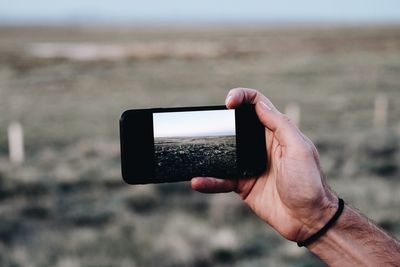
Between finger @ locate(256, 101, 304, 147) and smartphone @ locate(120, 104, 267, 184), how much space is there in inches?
2.8

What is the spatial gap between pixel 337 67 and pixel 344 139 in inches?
1346

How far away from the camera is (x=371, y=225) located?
255 cm

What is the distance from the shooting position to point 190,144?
2521 mm

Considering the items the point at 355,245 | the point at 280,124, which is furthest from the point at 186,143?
the point at 355,245

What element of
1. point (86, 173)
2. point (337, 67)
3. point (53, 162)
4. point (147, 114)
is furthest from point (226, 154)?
point (337, 67)

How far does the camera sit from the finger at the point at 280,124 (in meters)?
2.49

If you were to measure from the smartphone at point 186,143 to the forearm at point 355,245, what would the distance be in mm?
436

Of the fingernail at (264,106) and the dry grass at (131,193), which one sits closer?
the fingernail at (264,106)

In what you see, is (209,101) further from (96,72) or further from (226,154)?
(226,154)

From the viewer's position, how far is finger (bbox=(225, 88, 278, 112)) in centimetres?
247

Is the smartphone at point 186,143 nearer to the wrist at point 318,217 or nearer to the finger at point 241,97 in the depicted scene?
the finger at point 241,97

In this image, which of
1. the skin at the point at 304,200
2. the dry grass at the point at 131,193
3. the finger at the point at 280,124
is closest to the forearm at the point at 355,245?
the skin at the point at 304,200

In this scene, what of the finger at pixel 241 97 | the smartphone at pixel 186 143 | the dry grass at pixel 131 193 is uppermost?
the finger at pixel 241 97

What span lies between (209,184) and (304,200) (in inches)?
16.7
